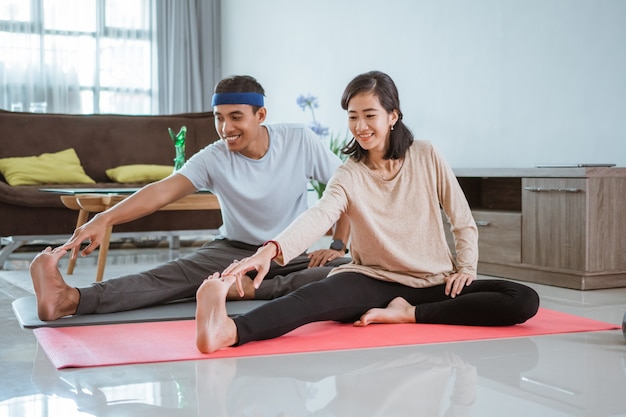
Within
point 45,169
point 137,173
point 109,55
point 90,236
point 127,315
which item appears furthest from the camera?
point 109,55

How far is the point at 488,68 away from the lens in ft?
16.0

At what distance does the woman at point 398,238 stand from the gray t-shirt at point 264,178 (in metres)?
0.44

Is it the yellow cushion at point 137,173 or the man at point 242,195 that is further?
the yellow cushion at point 137,173

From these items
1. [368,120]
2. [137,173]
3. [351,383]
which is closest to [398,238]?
[368,120]

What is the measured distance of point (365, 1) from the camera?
622 cm

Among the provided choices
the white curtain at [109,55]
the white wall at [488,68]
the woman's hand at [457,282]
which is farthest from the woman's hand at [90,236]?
the white curtain at [109,55]

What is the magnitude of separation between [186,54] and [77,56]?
3.51 feet

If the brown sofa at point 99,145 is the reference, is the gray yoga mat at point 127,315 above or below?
below

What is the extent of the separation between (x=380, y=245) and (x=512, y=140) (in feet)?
7.93

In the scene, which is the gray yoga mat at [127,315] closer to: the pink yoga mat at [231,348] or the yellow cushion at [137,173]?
the pink yoga mat at [231,348]

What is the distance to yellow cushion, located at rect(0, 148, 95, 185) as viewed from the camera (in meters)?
5.25

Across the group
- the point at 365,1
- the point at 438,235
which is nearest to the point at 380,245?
the point at 438,235

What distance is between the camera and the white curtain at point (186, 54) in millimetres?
8672

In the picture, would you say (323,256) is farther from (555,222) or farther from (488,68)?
(488,68)
